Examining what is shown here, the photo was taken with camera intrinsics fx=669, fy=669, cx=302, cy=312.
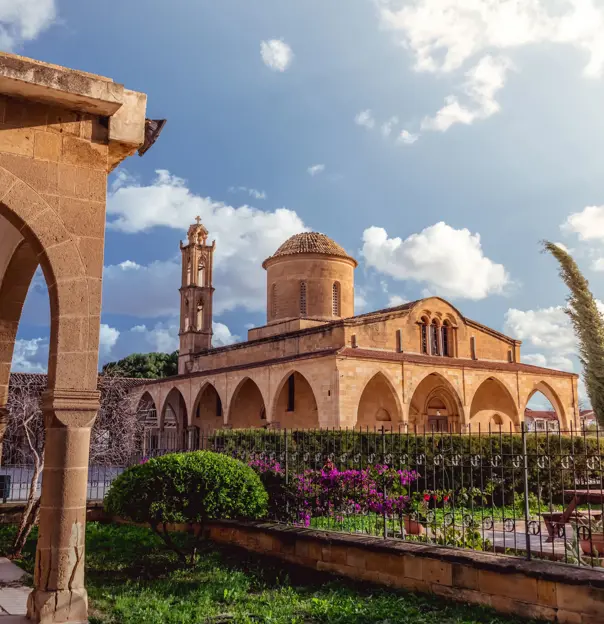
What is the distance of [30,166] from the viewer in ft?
17.3

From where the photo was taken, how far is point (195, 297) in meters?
32.8

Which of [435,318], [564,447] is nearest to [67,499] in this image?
[564,447]

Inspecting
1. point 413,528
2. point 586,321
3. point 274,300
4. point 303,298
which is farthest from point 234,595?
point 274,300

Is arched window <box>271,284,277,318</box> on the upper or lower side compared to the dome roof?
lower

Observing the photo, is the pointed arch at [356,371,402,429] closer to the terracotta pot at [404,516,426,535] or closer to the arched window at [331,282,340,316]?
the arched window at [331,282,340,316]

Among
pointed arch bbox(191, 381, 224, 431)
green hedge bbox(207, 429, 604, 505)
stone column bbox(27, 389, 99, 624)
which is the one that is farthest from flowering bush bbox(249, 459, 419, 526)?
pointed arch bbox(191, 381, 224, 431)

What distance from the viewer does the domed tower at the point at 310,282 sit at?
29422mm

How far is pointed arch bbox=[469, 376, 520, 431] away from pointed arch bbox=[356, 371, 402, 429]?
4414 millimetres

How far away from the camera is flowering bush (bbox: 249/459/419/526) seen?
859cm

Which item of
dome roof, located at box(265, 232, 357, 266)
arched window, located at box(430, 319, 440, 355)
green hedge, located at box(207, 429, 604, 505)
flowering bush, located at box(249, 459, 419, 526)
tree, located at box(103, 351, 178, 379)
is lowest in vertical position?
flowering bush, located at box(249, 459, 419, 526)

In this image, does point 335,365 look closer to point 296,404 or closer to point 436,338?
point 296,404

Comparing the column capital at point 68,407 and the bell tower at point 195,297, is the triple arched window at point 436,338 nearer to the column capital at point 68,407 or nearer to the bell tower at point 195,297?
the bell tower at point 195,297

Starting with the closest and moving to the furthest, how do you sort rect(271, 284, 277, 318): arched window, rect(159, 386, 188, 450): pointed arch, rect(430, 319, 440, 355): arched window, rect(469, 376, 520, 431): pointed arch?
rect(430, 319, 440, 355): arched window
rect(469, 376, 520, 431): pointed arch
rect(271, 284, 277, 318): arched window
rect(159, 386, 188, 450): pointed arch

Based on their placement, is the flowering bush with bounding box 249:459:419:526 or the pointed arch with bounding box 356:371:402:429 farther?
the pointed arch with bounding box 356:371:402:429
